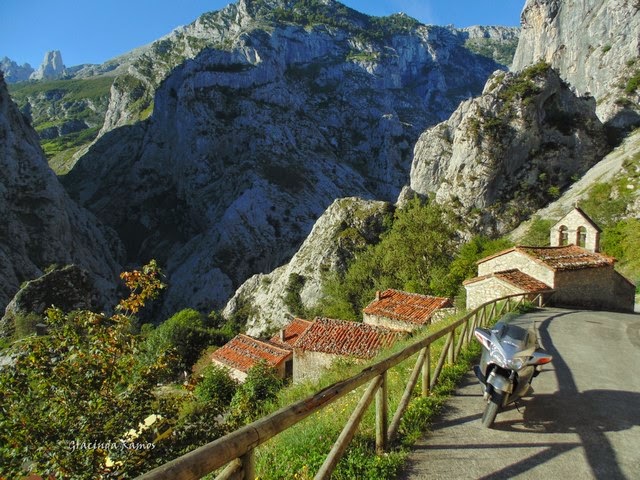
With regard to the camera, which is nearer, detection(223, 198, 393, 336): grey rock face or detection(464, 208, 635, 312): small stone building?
detection(464, 208, 635, 312): small stone building

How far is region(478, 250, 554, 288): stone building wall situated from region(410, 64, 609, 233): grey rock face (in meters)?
21.2

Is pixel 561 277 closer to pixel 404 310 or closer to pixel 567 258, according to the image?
pixel 567 258

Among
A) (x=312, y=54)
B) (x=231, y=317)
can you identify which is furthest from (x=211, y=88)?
(x=231, y=317)

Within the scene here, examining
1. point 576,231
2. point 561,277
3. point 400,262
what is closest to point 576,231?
point 576,231

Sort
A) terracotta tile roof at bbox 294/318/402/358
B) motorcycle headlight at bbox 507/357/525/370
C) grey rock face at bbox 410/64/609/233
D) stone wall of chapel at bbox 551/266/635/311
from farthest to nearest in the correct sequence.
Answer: grey rock face at bbox 410/64/609/233 < stone wall of chapel at bbox 551/266/635/311 < terracotta tile roof at bbox 294/318/402/358 < motorcycle headlight at bbox 507/357/525/370

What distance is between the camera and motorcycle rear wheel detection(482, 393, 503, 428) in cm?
593

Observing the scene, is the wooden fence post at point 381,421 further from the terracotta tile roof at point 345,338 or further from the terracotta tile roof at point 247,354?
the terracotta tile roof at point 247,354

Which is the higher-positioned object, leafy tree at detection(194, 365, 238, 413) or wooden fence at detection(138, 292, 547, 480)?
wooden fence at detection(138, 292, 547, 480)

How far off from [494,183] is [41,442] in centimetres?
4652

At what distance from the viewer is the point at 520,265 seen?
72.9ft

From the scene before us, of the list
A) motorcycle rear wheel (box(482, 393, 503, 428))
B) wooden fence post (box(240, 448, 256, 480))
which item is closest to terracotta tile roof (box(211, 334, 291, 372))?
motorcycle rear wheel (box(482, 393, 503, 428))

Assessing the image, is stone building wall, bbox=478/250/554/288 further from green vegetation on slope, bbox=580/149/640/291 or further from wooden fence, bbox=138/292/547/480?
wooden fence, bbox=138/292/547/480

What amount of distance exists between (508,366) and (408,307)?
63.5 ft

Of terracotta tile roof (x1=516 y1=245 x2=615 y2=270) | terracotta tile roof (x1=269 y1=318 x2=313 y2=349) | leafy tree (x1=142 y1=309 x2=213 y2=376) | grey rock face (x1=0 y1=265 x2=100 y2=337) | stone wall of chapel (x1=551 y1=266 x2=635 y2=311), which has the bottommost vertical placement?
leafy tree (x1=142 y1=309 x2=213 y2=376)
